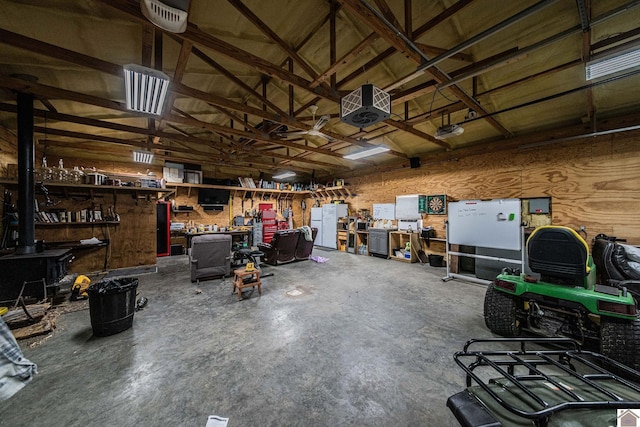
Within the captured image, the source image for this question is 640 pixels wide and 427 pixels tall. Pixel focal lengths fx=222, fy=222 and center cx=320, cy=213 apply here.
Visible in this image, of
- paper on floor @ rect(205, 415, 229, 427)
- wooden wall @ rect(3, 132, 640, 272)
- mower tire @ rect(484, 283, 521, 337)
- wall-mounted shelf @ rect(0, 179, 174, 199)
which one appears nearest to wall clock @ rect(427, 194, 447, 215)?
wooden wall @ rect(3, 132, 640, 272)

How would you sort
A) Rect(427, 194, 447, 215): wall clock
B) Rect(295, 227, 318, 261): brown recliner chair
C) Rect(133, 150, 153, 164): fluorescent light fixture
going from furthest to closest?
Rect(295, 227, 318, 261): brown recliner chair
Rect(427, 194, 447, 215): wall clock
Rect(133, 150, 153, 164): fluorescent light fixture

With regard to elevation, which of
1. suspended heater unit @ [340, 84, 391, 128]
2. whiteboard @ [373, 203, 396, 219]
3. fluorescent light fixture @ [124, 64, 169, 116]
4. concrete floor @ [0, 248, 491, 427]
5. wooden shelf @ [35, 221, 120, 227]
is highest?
fluorescent light fixture @ [124, 64, 169, 116]

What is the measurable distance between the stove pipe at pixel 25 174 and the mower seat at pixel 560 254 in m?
6.86

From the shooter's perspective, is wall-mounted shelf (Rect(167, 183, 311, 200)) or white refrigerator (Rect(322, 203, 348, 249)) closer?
wall-mounted shelf (Rect(167, 183, 311, 200))

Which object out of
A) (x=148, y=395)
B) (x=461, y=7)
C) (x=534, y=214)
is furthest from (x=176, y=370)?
(x=534, y=214)

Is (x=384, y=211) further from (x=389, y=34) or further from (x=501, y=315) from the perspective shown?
(x=389, y=34)

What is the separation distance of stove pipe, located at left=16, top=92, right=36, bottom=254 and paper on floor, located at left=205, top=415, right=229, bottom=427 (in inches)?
171

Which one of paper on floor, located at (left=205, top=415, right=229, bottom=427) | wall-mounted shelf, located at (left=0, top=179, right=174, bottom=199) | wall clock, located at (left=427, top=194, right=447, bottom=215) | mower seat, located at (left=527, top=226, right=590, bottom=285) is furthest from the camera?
wall clock, located at (left=427, top=194, right=447, bottom=215)

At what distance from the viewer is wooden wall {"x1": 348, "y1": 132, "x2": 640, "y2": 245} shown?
372 centimetres

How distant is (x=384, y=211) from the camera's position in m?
7.46

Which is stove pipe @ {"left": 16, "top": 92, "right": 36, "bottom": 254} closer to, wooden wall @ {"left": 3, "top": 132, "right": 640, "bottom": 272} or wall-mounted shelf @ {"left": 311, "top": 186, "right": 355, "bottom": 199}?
wooden wall @ {"left": 3, "top": 132, "right": 640, "bottom": 272}

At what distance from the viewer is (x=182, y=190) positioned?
25.8ft

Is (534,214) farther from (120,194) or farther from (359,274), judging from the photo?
(120,194)

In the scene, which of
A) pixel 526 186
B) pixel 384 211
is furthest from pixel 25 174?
pixel 526 186
